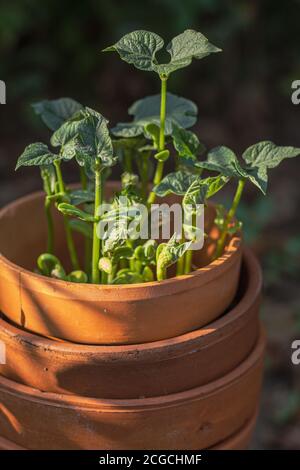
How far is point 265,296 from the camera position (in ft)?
6.77

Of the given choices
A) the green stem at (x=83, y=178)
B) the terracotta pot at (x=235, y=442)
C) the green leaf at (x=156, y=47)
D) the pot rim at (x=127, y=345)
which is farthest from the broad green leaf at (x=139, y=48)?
the terracotta pot at (x=235, y=442)

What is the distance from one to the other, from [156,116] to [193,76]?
168 cm

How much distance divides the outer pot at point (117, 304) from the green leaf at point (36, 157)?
0.15m

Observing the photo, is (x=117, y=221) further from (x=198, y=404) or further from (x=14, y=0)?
(x=14, y=0)

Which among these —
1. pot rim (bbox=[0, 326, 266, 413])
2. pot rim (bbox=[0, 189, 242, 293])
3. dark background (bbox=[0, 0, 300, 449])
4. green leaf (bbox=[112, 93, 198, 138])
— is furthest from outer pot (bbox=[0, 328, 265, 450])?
dark background (bbox=[0, 0, 300, 449])

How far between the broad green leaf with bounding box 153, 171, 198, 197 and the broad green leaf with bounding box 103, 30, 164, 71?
0.50 ft

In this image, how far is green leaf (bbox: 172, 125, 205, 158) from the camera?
109 cm

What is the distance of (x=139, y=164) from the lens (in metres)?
1.21

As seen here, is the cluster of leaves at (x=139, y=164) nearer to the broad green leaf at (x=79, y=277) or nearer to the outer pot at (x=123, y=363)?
the broad green leaf at (x=79, y=277)

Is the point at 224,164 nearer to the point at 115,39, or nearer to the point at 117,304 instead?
the point at 117,304

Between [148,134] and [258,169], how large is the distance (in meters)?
0.17

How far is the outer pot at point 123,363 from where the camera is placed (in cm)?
101

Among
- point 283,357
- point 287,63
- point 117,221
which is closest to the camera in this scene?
point 117,221
